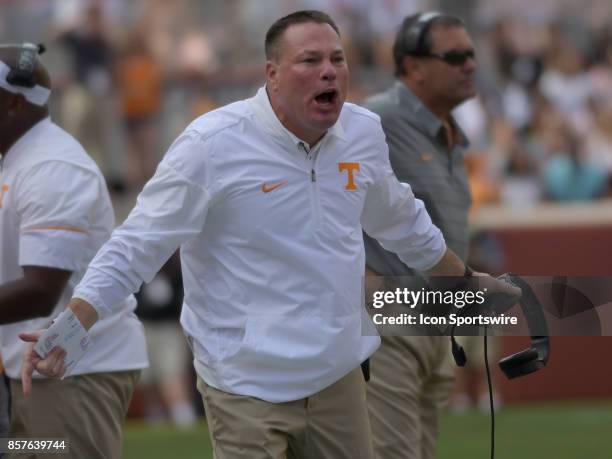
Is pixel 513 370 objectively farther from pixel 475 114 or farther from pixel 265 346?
pixel 475 114

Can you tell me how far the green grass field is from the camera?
39.2ft

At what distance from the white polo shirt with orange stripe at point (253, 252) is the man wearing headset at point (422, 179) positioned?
4.53 feet

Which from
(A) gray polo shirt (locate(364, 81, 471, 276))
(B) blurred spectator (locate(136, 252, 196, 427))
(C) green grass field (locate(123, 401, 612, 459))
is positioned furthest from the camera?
(B) blurred spectator (locate(136, 252, 196, 427))

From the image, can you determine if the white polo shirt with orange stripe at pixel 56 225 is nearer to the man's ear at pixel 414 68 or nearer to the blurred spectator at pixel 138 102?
the man's ear at pixel 414 68

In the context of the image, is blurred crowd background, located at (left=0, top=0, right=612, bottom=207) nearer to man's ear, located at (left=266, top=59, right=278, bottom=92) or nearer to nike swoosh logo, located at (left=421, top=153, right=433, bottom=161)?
nike swoosh logo, located at (left=421, top=153, right=433, bottom=161)

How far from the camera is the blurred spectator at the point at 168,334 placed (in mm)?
14703

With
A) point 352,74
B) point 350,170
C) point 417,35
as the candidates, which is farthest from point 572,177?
point 350,170

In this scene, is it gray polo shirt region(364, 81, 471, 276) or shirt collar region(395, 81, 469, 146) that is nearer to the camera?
gray polo shirt region(364, 81, 471, 276)

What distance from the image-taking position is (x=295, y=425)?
547cm

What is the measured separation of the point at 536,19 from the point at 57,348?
15133 millimetres

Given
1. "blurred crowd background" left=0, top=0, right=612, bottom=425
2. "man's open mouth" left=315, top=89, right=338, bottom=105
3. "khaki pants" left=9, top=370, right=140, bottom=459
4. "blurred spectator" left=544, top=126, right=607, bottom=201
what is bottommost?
"blurred spectator" left=544, top=126, right=607, bottom=201

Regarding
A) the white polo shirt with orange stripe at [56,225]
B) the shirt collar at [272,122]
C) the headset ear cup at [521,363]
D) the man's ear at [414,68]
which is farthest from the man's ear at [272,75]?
the man's ear at [414,68]

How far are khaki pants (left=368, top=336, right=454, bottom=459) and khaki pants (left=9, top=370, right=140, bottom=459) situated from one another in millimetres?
1343

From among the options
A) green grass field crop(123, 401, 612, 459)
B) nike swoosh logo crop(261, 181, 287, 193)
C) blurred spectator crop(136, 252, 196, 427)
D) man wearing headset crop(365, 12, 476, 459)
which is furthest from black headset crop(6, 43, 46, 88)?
blurred spectator crop(136, 252, 196, 427)
